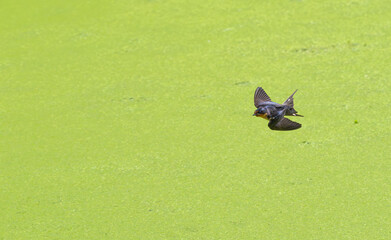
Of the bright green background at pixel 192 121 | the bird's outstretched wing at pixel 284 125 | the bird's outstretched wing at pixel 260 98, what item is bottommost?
the bright green background at pixel 192 121

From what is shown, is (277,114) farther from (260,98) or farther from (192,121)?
(192,121)

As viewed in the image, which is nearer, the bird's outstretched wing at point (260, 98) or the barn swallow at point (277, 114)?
the barn swallow at point (277, 114)

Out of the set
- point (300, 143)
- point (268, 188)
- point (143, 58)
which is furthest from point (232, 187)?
point (143, 58)

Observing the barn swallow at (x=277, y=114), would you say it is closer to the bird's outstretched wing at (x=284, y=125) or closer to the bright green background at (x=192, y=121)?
the bird's outstretched wing at (x=284, y=125)

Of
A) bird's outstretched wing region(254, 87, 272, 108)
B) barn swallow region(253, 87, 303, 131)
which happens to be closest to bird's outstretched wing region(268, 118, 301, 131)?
barn swallow region(253, 87, 303, 131)

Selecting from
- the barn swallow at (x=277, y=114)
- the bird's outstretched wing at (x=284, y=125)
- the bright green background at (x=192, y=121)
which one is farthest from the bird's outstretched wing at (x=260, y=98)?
the bright green background at (x=192, y=121)

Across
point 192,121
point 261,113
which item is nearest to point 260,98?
point 261,113

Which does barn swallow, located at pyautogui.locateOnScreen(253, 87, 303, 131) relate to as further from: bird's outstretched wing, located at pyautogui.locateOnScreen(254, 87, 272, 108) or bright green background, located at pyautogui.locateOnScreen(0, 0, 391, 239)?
bright green background, located at pyautogui.locateOnScreen(0, 0, 391, 239)

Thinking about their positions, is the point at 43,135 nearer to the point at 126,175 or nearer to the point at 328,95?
the point at 126,175
